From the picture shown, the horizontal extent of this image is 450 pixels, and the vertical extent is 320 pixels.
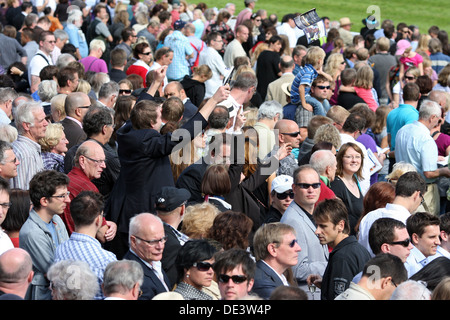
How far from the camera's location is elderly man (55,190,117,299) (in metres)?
5.37

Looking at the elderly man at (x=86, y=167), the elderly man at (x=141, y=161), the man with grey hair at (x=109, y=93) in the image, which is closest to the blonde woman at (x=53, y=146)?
the elderly man at (x=86, y=167)

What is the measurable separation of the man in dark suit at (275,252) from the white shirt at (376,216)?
107 centimetres

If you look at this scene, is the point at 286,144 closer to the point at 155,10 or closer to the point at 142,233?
the point at 142,233

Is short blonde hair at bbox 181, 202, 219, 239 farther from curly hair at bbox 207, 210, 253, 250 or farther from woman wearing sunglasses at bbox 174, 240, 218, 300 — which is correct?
woman wearing sunglasses at bbox 174, 240, 218, 300

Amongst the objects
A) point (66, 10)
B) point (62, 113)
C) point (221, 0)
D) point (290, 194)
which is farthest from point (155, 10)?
point (290, 194)

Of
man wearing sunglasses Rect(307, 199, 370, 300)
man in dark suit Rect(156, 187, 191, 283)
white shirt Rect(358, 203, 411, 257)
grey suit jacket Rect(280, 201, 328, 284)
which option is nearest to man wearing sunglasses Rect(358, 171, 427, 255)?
white shirt Rect(358, 203, 411, 257)

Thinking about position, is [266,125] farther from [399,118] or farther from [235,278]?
[235,278]

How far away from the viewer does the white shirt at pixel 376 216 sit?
642 cm

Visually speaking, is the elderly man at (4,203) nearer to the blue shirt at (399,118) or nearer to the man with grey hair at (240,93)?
the man with grey hair at (240,93)

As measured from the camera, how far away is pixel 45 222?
19.3 feet

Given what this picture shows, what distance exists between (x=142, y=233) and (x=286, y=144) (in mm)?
2881

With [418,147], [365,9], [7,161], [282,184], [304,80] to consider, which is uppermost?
[7,161]

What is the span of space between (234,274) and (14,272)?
55.9 inches

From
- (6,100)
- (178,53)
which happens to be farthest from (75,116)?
(178,53)
